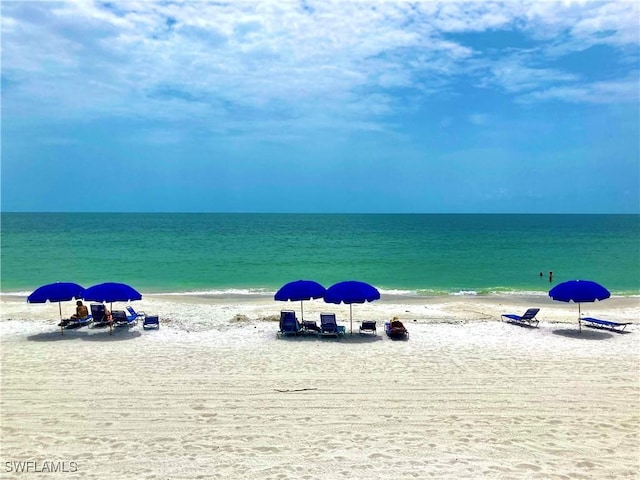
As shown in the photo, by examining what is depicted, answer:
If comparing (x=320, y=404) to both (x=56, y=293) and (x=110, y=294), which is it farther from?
(x=56, y=293)

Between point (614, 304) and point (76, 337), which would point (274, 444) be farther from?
point (614, 304)

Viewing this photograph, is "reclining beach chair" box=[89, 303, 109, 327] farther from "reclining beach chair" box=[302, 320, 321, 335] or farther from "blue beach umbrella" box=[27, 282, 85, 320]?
"reclining beach chair" box=[302, 320, 321, 335]

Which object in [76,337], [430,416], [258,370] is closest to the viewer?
[430,416]

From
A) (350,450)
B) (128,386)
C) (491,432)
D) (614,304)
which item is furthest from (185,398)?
(614,304)

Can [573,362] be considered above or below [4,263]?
below

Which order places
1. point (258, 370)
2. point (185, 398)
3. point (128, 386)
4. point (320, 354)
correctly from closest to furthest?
point (185, 398)
point (128, 386)
point (258, 370)
point (320, 354)

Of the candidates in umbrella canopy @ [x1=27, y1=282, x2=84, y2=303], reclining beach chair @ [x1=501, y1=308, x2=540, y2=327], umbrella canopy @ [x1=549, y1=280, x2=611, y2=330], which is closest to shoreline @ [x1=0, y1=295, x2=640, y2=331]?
reclining beach chair @ [x1=501, y1=308, x2=540, y2=327]

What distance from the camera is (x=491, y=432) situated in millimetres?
7676

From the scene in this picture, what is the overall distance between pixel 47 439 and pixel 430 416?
618 cm

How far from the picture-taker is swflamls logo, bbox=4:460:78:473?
21.7ft

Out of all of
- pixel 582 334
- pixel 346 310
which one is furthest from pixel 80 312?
pixel 582 334

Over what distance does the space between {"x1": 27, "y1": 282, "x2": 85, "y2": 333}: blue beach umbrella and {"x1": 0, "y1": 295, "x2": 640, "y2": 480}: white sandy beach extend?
3.81 ft

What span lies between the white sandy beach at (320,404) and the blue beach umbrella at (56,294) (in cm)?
116

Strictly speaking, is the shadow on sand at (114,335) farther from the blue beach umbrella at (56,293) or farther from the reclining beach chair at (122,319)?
the blue beach umbrella at (56,293)
